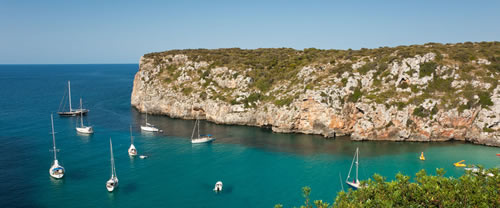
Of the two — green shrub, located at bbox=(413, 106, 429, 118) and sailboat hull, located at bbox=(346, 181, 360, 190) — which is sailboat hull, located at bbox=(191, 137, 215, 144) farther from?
green shrub, located at bbox=(413, 106, 429, 118)

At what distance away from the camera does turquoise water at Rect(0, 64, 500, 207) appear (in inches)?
1672

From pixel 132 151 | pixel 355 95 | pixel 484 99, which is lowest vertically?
pixel 132 151

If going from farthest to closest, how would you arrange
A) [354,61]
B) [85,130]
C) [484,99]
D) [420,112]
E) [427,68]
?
[354,61] < [85,130] < [427,68] < [420,112] < [484,99]

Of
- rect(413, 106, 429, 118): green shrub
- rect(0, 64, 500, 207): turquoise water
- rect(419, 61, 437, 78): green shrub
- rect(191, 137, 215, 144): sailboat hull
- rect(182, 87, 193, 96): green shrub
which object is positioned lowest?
rect(0, 64, 500, 207): turquoise water

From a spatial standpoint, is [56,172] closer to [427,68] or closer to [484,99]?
[427,68]

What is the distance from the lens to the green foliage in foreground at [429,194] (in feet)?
68.3

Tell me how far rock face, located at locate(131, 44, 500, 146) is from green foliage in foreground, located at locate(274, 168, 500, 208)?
45565 mm

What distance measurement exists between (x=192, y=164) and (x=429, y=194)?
41.7 metres

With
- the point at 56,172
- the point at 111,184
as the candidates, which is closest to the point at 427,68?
the point at 111,184

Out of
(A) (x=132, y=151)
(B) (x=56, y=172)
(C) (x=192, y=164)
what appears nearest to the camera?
(B) (x=56, y=172)

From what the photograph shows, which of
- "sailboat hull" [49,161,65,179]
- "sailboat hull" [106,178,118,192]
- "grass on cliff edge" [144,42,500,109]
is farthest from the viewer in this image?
"grass on cliff edge" [144,42,500,109]

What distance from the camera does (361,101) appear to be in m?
70.8

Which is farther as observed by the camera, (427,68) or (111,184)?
(427,68)

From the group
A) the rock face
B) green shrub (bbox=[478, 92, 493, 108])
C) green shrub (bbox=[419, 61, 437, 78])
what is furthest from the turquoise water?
green shrub (bbox=[419, 61, 437, 78])
